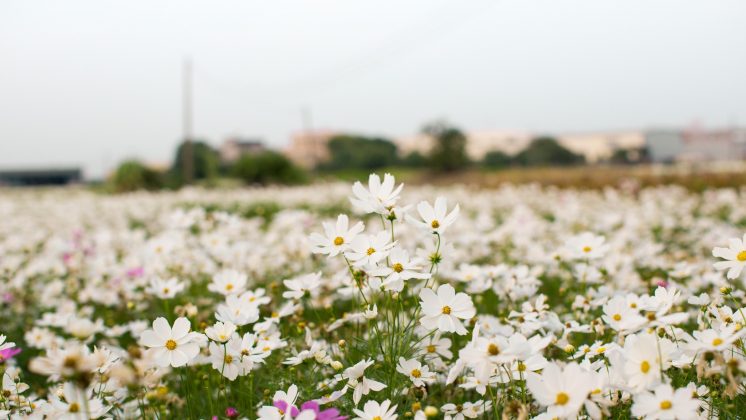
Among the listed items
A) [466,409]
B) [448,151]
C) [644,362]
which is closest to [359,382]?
[466,409]

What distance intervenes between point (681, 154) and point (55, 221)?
36.8m

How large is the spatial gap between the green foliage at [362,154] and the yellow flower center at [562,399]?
145 feet

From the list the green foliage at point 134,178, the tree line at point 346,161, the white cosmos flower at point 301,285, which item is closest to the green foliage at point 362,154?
the tree line at point 346,161

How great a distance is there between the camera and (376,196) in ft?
5.46

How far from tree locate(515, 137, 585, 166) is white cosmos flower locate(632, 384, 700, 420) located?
1748 inches

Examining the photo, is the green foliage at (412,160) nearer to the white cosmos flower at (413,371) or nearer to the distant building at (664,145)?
the distant building at (664,145)

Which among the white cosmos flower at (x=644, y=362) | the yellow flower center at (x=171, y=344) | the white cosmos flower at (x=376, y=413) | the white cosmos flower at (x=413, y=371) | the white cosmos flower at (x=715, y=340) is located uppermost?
the white cosmos flower at (x=715, y=340)

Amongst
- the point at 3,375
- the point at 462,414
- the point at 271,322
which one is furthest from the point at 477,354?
the point at 3,375

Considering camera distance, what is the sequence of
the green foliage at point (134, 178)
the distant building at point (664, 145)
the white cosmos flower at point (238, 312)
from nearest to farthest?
the white cosmos flower at point (238, 312) → the green foliage at point (134, 178) → the distant building at point (664, 145)

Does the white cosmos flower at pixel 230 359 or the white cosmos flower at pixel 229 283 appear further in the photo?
the white cosmos flower at pixel 229 283

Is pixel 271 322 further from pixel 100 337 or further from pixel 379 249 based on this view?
pixel 100 337

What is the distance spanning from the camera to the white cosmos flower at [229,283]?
6.81 ft

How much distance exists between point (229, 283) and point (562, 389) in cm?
133

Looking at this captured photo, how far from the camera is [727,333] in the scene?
127 cm
